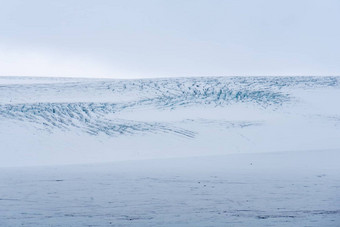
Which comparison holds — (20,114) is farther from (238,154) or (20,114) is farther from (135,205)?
(135,205)

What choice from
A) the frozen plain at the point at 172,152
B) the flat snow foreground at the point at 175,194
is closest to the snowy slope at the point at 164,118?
the frozen plain at the point at 172,152

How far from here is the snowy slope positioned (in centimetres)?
1067

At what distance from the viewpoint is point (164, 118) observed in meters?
12.2

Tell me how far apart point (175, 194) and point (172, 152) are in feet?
17.0

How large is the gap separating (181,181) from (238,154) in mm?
4180

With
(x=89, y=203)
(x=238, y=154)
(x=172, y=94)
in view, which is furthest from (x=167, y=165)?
(x=172, y=94)

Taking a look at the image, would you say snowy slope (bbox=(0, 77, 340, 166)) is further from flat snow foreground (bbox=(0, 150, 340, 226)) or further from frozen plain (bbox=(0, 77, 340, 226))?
flat snow foreground (bbox=(0, 150, 340, 226))

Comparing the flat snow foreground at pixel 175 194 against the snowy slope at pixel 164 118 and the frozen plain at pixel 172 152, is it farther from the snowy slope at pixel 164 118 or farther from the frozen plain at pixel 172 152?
the snowy slope at pixel 164 118

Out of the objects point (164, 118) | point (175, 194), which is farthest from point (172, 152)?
point (175, 194)

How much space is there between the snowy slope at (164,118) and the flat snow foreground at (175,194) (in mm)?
1830

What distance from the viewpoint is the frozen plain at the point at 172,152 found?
177 inches

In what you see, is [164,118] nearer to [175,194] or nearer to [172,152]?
[172,152]

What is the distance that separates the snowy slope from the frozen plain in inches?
1.0

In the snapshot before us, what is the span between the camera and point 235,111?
1273 cm
